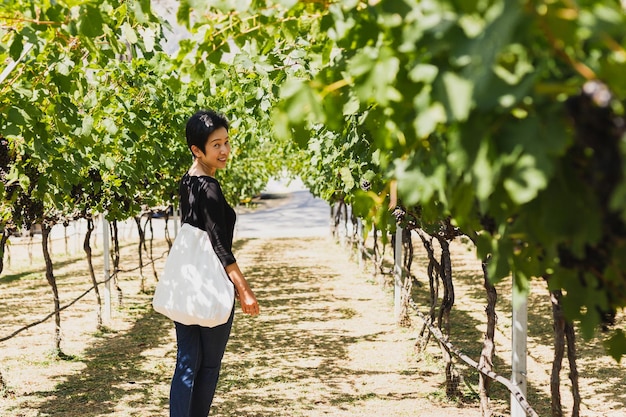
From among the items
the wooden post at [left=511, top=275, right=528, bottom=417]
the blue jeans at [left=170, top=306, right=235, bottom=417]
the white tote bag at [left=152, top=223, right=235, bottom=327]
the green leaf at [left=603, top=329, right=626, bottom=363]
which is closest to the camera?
the green leaf at [left=603, top=329, right=626, bottom=363]

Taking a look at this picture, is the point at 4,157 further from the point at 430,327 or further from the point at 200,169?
the point at 430,327

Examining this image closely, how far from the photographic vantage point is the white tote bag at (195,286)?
298 centimetres

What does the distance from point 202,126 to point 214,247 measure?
58 cm

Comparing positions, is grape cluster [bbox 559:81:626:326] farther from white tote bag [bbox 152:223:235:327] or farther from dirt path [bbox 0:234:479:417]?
dirt path [bbox 0:234:479:417]

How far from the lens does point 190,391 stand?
3.13m

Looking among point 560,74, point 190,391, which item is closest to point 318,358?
point 190,391

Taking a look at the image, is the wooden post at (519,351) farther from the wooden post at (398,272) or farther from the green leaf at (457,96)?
the wooden post at (398,272)

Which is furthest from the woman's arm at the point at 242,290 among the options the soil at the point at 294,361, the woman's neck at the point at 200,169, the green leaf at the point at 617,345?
the soil at the point at 294,361

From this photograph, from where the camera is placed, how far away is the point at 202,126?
3207mm

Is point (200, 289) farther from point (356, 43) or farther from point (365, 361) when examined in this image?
point (365, 361)

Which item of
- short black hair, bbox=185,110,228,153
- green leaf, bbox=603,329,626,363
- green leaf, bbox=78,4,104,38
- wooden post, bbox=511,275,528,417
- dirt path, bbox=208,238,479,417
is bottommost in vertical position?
dirt path, bbox=208,238,479,417

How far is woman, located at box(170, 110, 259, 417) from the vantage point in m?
3.06

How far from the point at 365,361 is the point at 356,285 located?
5163 mm

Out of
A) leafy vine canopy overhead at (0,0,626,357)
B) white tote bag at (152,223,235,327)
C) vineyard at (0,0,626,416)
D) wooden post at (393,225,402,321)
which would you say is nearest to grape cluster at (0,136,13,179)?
white tote bag at (152,223,235,327)
